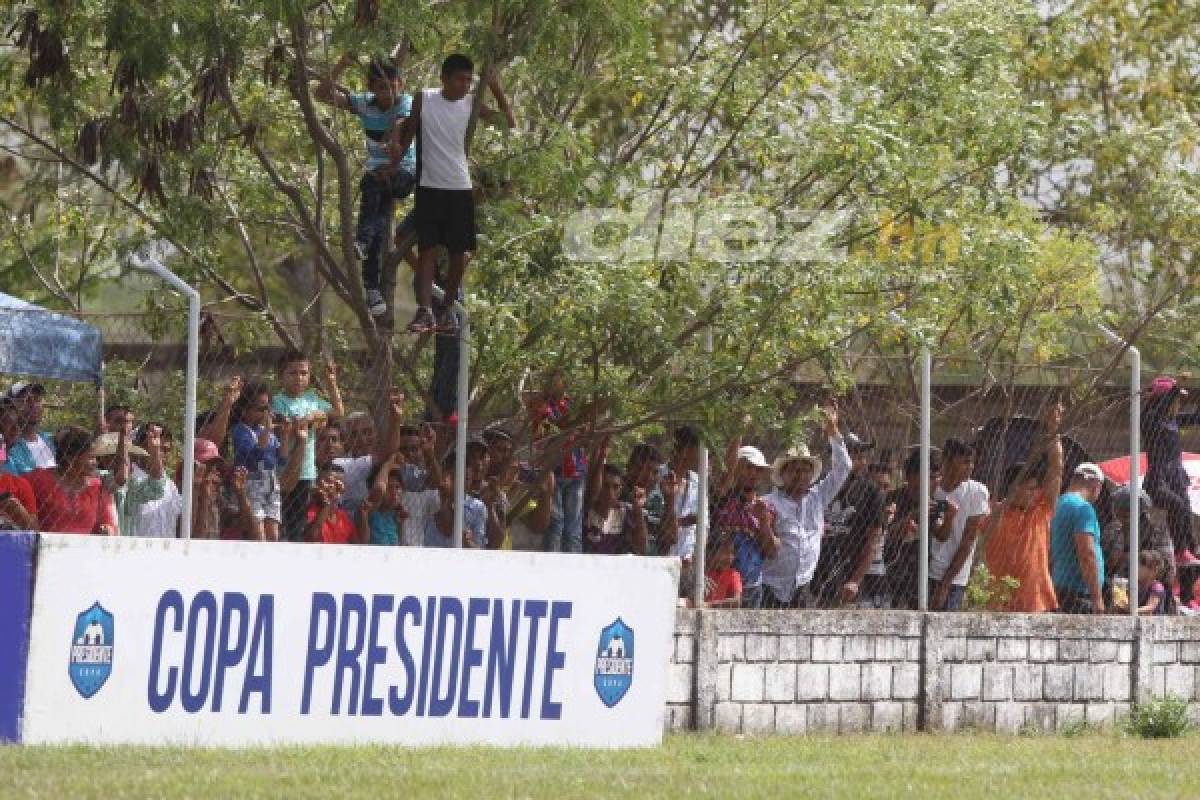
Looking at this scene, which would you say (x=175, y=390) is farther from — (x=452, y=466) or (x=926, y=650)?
(x=926, y=650)

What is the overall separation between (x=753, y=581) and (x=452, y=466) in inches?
91.0

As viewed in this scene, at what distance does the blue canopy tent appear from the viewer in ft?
41.6

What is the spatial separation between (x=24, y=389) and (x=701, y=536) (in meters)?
4.09

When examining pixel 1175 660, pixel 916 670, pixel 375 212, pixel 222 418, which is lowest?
pixel 916 670

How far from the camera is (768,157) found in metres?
15.9

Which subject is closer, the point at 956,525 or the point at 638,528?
the point at 638,528

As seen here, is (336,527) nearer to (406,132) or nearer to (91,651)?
(91,651)

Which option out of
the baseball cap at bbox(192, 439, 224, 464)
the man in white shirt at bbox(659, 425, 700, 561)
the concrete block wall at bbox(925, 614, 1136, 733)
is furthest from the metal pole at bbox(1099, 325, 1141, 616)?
the baseball cap at bbox(192, 439, 224, 464)

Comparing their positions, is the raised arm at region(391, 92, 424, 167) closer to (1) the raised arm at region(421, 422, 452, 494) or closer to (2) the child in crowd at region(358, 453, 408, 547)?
(1) the raised arm at region(421, 422, 452, 494)

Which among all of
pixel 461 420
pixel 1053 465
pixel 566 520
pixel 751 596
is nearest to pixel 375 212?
pixel 461 420

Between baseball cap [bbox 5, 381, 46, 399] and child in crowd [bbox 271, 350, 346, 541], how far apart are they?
3.94 ft

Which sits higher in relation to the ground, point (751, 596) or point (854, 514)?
point (854, 514)

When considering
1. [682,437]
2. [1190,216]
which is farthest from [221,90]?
[1190,216]

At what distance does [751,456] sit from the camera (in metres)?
15.1
